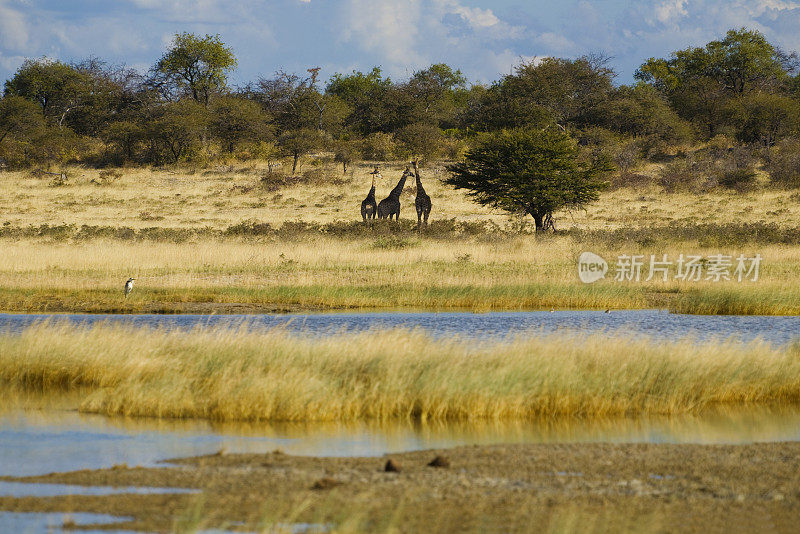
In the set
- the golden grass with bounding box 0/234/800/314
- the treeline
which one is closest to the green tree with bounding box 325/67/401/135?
the treeline

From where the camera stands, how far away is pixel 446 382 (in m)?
12.9

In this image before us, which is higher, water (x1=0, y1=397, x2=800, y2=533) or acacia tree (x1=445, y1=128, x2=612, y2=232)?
acacia tree (x1=445, y1=128, x2=612, y2=232)

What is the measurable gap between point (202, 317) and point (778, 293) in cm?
1420

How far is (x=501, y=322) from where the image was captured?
21.6m

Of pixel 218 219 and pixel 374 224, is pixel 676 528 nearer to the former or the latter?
pixel 374 224

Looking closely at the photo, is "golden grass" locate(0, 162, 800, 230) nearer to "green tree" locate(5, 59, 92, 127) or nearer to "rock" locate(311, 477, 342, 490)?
"green tree" locate(5, 59, 92, 127)

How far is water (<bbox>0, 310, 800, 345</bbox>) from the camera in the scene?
19.5 meters

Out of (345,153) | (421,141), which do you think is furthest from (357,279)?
(421,141)

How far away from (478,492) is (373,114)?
66.4 m

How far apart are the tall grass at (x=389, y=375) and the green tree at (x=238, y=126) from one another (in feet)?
171

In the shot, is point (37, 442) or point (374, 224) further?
point (374, 224)

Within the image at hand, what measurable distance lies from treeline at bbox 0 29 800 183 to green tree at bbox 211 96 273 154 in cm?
10

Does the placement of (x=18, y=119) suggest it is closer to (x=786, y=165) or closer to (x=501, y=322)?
(x=786, y=165)

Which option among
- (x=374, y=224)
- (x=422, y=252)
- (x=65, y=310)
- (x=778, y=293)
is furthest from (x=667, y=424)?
(x=374, y=224)
